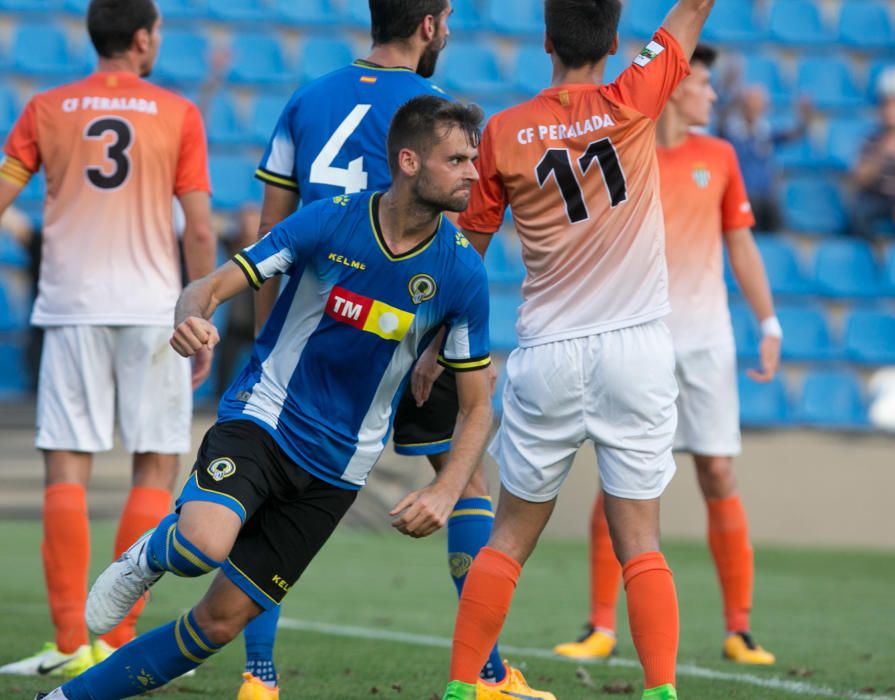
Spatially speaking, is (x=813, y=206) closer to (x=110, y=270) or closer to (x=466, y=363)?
(x=110, y=270)

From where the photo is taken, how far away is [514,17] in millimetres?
14695

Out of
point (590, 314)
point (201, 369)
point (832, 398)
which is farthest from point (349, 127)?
point (832, 398)

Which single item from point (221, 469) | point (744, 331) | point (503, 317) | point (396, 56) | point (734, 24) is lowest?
point (503, 317)

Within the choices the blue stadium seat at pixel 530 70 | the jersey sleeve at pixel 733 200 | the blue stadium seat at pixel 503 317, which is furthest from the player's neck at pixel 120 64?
the blue stadium seat at pixel 530 70

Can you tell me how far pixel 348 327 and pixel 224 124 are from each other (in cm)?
Result: 995

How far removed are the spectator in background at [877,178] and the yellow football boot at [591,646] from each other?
7.89 meters

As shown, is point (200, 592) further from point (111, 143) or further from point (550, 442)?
point (550, 442)

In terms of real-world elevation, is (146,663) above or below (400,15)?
below

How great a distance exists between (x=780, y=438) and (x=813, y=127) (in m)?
4.58

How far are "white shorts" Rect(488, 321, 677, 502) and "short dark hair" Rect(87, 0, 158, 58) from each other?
222 cm

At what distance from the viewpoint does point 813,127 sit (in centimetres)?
1448

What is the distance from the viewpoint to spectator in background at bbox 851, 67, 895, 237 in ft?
42.6

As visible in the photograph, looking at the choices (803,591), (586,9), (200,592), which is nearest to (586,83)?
(586,9)

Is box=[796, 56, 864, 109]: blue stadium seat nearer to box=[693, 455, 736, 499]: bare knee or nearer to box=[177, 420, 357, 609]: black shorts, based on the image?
box=[693, 455, 736, 499]: bare knee
